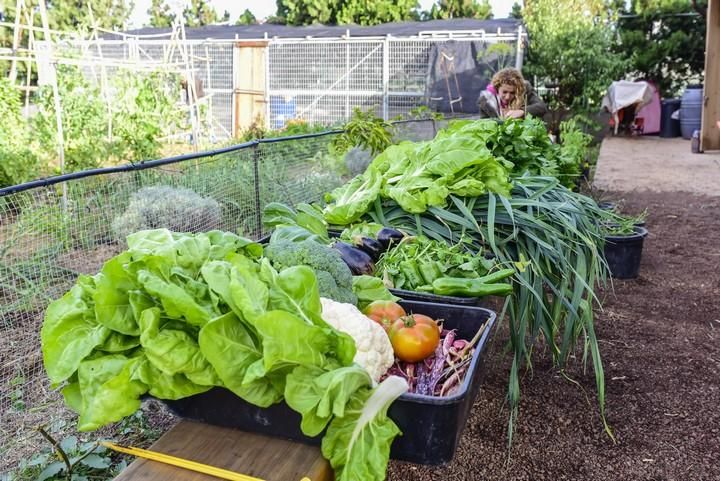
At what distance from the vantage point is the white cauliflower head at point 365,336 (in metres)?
1.32

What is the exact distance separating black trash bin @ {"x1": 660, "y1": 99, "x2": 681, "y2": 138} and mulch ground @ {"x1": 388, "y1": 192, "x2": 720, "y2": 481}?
499 inches

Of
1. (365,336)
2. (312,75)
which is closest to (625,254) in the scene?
(365,336)

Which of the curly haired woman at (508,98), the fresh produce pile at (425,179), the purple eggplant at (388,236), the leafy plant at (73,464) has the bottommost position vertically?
the leafy plant at (73,464)

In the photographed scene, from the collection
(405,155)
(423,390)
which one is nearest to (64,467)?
(423,390)

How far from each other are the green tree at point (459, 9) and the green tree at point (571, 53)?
1136 centimetres

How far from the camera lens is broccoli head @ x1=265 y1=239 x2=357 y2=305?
151 cm

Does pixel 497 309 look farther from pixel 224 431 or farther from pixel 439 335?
pixel 224 431

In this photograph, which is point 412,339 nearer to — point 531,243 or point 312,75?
point 531,243

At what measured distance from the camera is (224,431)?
1313mm

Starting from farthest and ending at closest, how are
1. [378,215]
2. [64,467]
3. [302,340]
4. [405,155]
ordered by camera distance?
[405,155] → [378,215] → [64,467] → [302,340]

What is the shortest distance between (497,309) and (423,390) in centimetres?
91

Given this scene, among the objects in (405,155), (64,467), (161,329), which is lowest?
(64,467)

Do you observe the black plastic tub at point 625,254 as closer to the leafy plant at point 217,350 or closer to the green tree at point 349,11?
the leafy plant at point 217,350

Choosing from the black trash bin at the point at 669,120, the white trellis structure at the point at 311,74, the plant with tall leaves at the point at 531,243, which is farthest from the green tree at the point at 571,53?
the plant with tall leaves at the point at 531,243
